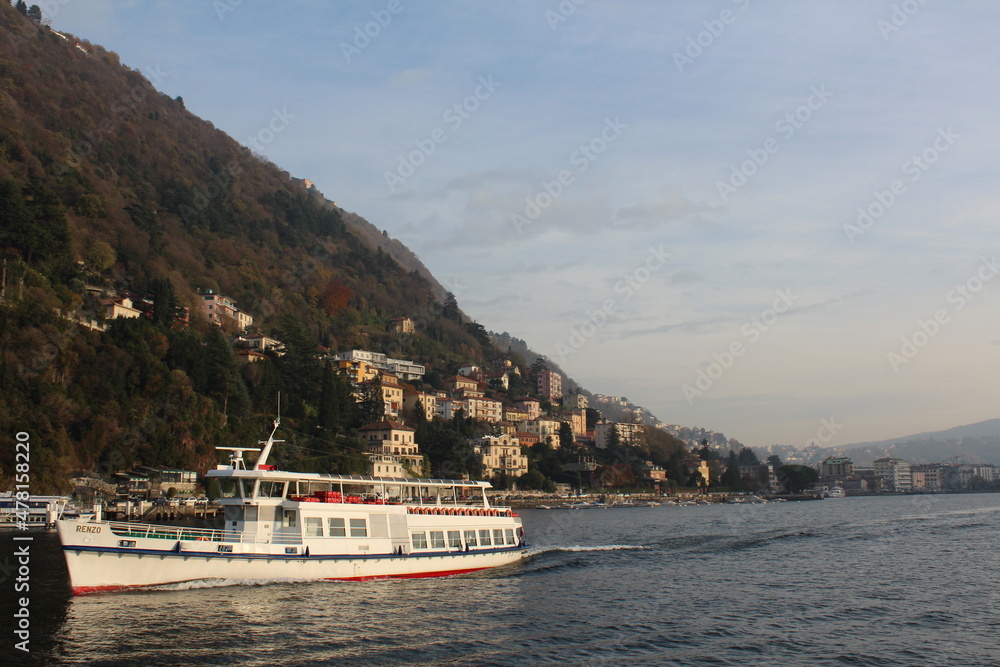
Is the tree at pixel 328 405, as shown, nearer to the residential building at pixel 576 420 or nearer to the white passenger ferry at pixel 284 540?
the white passenger ferry at pixel 284 540

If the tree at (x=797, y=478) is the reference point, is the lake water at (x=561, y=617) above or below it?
above

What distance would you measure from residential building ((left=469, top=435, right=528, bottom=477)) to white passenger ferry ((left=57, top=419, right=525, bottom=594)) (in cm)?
8231

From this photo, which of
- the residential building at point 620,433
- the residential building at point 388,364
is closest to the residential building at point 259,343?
the residential building at point 388,364

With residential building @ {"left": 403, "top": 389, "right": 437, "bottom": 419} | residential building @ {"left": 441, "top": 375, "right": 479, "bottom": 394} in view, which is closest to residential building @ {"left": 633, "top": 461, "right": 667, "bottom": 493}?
residential building @ {"left": 441, "top": 375, "right": 479, "bottom": 394}

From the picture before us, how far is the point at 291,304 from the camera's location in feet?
492

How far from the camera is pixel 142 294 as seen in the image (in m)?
98.4

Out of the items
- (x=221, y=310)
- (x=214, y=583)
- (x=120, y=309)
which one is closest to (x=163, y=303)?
(x=120, y=309)

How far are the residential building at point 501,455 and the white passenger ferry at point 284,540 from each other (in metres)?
82.3

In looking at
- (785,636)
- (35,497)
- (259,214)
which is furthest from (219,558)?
(259,214)

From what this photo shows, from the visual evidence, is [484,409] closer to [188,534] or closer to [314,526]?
[314,526]

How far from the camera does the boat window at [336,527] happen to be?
34312 mm

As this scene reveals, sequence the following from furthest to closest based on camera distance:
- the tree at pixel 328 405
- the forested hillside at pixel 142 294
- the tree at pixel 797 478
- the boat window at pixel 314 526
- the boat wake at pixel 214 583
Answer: the tree at pixel 797 478 → the tree at pixel 328 405 → the forested hillside at pixel 142 294 → the boat window at pixel 314 526 → the boat wake at pixel 214 583

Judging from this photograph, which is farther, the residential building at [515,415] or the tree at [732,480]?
the tree at [732,480]

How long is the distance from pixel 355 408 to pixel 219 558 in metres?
78.1
